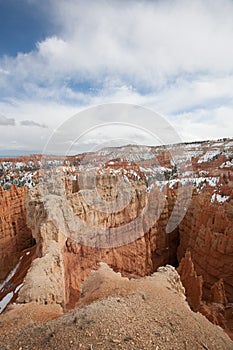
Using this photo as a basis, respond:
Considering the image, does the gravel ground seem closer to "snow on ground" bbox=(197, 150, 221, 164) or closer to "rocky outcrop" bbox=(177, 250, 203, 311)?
"rocky outcrop" bbox=(177, 250, 203, 311)

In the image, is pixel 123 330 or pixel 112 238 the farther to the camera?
Result: pixel 112 238

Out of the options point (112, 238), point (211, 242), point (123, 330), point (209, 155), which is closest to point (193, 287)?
point (211, 242)

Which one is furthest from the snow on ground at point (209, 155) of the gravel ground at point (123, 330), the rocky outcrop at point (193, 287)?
the gravel ground at point (123, 330)

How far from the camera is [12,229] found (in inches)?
902

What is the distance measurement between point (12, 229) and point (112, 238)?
1495 cm

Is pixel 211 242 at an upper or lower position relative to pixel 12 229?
upper

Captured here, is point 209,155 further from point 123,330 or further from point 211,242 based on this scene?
point 123,330

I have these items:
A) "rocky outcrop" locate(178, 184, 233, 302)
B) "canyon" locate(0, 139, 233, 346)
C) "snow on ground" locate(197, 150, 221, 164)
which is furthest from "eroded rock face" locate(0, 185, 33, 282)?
"snow on ground" locate(197, 150, 221, 164)

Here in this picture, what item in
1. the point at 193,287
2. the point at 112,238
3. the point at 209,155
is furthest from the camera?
the point at 209,155

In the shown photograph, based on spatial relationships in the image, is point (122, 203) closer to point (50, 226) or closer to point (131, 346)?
point (50, 226)

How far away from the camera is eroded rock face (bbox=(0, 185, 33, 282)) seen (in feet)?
69.7

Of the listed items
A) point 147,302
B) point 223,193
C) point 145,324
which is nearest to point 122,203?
point 147,302

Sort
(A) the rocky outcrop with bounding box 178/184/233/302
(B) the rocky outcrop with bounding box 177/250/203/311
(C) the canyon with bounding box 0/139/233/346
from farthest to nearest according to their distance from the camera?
(A) the rocky outcrop with bounding box 178/184/233/302 → (B) the rocky outcrop with bounding box 177/250/203/311 → (C) the canyon with bounding box 0/139/233/346

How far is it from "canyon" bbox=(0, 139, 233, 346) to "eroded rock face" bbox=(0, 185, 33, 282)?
0.32 feet
